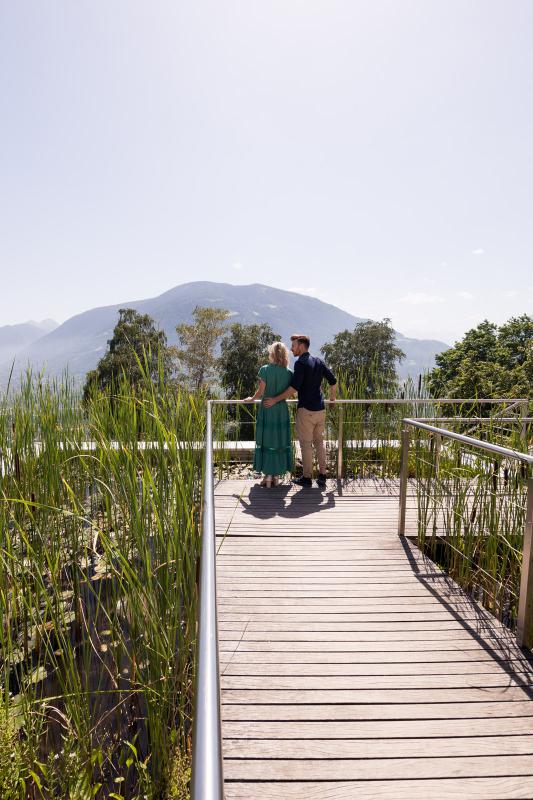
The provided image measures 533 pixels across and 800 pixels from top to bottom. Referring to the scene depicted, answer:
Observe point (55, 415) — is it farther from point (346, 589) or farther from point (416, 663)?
point (416, 663)

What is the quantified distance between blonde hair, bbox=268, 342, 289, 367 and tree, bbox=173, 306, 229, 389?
30.3 metres

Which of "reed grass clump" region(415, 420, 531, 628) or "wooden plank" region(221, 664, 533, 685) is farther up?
"reed grass clump" region(415, 420, 531, 628)

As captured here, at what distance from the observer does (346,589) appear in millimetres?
2861

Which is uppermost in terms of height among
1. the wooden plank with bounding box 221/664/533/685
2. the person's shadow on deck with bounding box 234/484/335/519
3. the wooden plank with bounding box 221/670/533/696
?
the person's shadow on deck with bounding box 234/484/335/519

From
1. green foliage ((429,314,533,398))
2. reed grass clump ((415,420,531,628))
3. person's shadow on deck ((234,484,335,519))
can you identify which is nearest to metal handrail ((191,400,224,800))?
reed grass clump ((415,420,531,628))

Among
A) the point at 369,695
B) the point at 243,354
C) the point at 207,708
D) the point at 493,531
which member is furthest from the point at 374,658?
the point at 243,354

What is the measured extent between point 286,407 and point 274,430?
25 centimetres

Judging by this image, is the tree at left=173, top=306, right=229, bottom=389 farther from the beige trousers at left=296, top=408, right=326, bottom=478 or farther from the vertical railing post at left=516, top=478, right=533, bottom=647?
the vertical railing post at left=516, top=478, right=533, bottom=647

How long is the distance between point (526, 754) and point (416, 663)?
54cm

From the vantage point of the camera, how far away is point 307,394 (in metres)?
4.75

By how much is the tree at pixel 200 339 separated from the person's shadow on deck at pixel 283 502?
30.1m

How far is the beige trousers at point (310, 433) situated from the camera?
4.83 meters

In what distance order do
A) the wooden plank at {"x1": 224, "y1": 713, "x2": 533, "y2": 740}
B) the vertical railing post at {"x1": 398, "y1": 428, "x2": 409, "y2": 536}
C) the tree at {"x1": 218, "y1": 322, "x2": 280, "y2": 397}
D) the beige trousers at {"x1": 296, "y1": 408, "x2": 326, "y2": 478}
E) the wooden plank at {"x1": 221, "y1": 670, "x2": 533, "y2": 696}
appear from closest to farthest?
the wooden plank at {"x1": 224, "y1": 713, "x2": 533, "y2": 740} < the wooden plank at {"x1": 221, "y1": 670, "x2": 533, "y2": 696} < the vertical railing post at {"x1": 398, "y1": 428, "x2": 409, "y2": 536} < the beige trousers at {"x1": 296, "y1": 408, "x2": 326, "y2": 478} < the tree at {"x1": 218, "y1": 322, "x2": 280, "y2": 397}

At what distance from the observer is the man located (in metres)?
4.63
